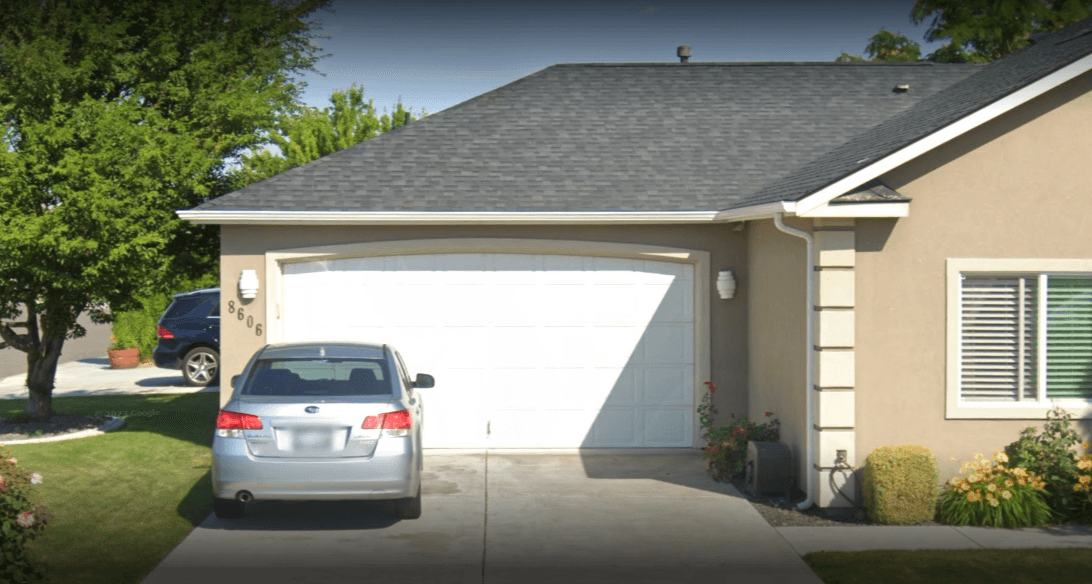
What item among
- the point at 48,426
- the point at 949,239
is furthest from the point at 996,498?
the point at 48,426

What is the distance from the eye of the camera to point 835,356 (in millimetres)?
9336

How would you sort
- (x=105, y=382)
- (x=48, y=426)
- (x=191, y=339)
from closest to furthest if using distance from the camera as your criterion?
(x=48, y=426) < (x=191, y=339) < (x=105, y=382)

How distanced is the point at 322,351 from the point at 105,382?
590 inches

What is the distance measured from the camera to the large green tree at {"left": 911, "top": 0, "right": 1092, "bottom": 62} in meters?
26.6

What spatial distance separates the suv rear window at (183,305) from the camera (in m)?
20.5

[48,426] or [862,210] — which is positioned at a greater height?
[862,210]

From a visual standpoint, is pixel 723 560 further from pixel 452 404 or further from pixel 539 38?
pixel 452 404

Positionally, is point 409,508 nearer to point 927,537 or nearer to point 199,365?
point 927,537

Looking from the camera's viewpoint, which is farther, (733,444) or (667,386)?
(667,386)

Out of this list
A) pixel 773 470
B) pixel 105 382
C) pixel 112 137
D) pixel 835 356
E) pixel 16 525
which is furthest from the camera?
pixel 105 382

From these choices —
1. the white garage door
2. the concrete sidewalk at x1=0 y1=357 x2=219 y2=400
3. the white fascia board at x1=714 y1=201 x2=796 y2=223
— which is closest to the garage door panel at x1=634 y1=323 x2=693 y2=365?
the white garage door

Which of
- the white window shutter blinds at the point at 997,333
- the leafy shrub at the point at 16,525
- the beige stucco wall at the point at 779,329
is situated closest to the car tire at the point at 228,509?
the leafy shrub at the point at 16,525

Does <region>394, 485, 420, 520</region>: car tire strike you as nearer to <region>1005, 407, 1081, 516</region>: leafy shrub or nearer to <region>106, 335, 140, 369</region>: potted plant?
<region>1005, 407, 1081, 516</region>: leafy shrub

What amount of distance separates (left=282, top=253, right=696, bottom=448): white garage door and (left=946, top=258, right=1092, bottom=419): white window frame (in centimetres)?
364
